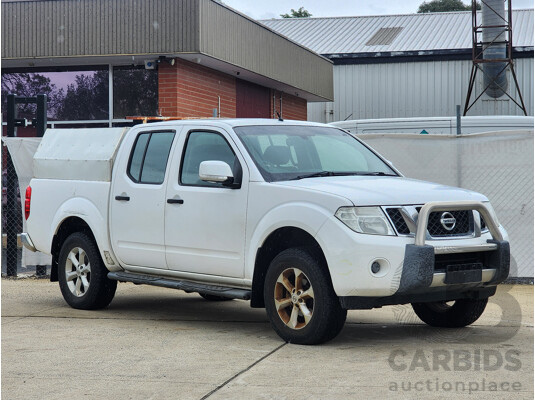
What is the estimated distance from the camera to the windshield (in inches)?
317

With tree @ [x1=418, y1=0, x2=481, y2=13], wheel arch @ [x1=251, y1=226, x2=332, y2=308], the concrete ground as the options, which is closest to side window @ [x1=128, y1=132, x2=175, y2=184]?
the concrete ground

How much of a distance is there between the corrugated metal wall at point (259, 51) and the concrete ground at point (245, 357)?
27.6ft

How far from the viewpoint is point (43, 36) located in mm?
17328

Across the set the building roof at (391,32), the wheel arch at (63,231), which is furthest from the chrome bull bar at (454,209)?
the building roof at (391,32)

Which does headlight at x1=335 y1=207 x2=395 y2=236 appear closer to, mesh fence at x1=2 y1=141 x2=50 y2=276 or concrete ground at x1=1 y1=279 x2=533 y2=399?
concrete ground at x1=1 y1=279 x2=533 y2=399

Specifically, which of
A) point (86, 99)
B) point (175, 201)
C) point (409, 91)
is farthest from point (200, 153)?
point (409, 91)

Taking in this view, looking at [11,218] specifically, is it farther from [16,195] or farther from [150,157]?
[150,157]

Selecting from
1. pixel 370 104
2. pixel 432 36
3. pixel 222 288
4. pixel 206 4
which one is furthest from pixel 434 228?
pixel 432 36

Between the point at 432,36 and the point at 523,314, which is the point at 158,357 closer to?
the point at 523,314

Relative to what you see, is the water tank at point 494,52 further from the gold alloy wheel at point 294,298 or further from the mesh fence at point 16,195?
the gold alloy wheel at point 294,298

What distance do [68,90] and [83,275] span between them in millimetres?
9329

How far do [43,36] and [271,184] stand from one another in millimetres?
10884

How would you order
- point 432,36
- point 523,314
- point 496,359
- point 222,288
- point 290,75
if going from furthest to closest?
point 432,36 → point 290,75 → point 523,314 → point 222,288 → point 496,359

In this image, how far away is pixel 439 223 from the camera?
7.37m
